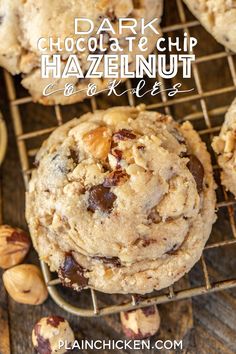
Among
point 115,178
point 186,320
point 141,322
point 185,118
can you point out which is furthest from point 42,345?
point 185,118

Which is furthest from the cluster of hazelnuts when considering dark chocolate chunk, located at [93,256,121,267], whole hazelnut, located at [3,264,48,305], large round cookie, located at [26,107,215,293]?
dark chocolate chunk, located at [93,256,121,267]

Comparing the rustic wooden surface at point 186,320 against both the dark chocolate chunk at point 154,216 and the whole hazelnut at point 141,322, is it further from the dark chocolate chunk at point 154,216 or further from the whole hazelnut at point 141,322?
the dark chocolate chunk at point 154,216

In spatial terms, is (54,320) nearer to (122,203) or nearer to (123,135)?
(122,203)

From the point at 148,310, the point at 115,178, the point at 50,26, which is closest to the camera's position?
the point at 115,178

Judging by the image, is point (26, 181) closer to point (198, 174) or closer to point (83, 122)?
point (83, 122)

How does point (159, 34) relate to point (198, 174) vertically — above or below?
above

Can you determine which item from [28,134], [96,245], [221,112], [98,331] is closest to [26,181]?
[28,134]

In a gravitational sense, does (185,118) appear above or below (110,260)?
above

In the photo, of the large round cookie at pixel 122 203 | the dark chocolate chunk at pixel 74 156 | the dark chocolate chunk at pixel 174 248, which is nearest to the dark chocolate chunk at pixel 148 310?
the large round cookie at pixel 122 203
